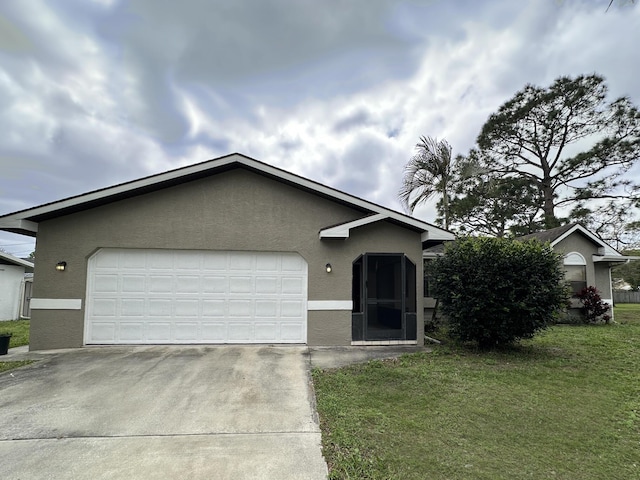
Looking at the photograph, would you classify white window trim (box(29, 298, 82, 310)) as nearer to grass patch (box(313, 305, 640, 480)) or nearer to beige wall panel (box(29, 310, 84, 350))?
beige wall panel (box(29, 310, 84, 350))

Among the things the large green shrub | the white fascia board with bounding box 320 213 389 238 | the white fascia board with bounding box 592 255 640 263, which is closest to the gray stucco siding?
the white fascia board with bounding box 320 213 389 238

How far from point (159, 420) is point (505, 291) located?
279 inches

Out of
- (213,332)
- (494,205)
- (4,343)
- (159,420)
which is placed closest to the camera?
(159,420)

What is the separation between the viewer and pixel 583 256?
14.8 m

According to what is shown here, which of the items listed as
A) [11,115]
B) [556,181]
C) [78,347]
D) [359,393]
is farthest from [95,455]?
[556,181]

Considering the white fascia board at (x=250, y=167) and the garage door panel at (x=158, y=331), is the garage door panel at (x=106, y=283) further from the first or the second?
the white fascia board at (x=250, y=167)

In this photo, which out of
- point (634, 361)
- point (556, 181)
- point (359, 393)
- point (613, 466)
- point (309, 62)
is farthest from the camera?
point (556, 181)

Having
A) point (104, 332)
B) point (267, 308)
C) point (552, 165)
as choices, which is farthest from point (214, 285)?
point (552, 165)

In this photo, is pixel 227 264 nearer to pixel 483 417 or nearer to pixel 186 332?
pixel 186 332

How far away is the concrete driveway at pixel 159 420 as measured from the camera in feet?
10.7

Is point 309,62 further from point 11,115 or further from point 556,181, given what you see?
point 556,181

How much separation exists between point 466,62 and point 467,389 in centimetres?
1084

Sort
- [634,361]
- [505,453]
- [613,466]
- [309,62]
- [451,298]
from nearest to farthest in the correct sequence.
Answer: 1. [613,466]
2. [505,453]
3. [634,361]
4. [451,298]
5. [309,62]

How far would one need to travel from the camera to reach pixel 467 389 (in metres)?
5.43
